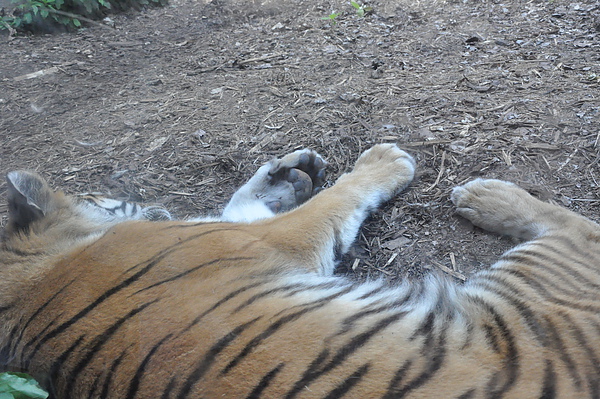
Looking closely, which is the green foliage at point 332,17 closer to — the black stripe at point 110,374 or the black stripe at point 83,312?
the black stripe at point 83,312

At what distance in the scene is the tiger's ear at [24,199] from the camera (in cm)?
188

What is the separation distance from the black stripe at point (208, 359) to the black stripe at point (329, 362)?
237 millimetres

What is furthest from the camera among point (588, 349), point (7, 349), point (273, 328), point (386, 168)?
point (386, 168)

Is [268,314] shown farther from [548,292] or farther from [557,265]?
[557,265]

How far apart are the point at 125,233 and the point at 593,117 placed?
2.55m

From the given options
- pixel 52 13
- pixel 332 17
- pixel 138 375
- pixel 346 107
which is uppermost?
pixel 52 13

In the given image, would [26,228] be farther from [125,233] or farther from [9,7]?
[9,7]

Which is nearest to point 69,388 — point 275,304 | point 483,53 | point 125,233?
point 125,233

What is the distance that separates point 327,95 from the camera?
339 cm

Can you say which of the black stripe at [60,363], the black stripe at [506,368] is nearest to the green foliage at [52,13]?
the black stripe at [60,363]

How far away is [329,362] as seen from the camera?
138 cm

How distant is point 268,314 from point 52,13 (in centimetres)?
467

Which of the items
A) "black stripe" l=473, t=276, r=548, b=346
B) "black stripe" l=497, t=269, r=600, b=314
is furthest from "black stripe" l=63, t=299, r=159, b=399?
"black stripe" l=497, t=269, r=600, b=314

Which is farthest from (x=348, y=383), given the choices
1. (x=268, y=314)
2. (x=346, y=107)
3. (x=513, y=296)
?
(x=346, y=107)
